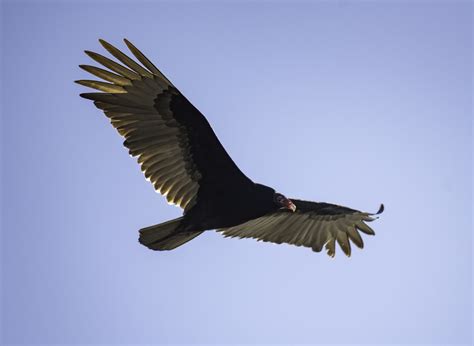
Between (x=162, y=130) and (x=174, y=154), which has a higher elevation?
(x=162, y=130)

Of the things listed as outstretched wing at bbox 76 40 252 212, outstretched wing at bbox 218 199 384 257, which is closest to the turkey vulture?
outstretched wing at bbox 76 40 252 212

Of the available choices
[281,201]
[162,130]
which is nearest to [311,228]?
[281,201]

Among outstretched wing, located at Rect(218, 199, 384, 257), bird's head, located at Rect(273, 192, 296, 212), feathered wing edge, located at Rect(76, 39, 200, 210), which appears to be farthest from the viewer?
outstretched wing, located at Rect(218, 199, 384, 257)

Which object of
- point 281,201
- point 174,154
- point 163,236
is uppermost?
point 174,154

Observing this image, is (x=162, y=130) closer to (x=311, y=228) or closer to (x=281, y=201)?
(x=281, y=201)

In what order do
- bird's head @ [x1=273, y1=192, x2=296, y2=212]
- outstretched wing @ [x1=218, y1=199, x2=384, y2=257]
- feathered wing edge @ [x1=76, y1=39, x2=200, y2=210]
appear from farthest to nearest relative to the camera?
outstretched wing @ [x1=218, y1=199, x2=384, y2=257], bird's head @ [x1=273, y1=192, x2=296, y2=212], feathered wing edge @ [x1=76, y1=39, x2=200, y2=210]

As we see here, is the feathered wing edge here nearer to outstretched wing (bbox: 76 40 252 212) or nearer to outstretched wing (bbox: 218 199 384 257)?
outstretched wing (bbox: 76 40 252 212)

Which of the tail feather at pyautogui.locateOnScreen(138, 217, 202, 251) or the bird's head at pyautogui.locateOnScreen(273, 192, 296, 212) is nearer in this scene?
the tail feather at pyautogui.locateOnScreen(138, 217, 202, 251)

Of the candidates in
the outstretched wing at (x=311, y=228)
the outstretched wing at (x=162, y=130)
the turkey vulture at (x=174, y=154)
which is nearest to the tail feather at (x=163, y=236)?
the turkey vulture at (x=174, y=154)

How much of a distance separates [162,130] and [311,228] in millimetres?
2164

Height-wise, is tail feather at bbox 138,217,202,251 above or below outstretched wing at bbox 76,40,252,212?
below

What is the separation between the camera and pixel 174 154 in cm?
809

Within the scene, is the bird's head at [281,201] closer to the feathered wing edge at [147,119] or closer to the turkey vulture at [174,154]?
the turkey vulture at [174,154]

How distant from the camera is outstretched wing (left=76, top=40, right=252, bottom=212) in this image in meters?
7.79
